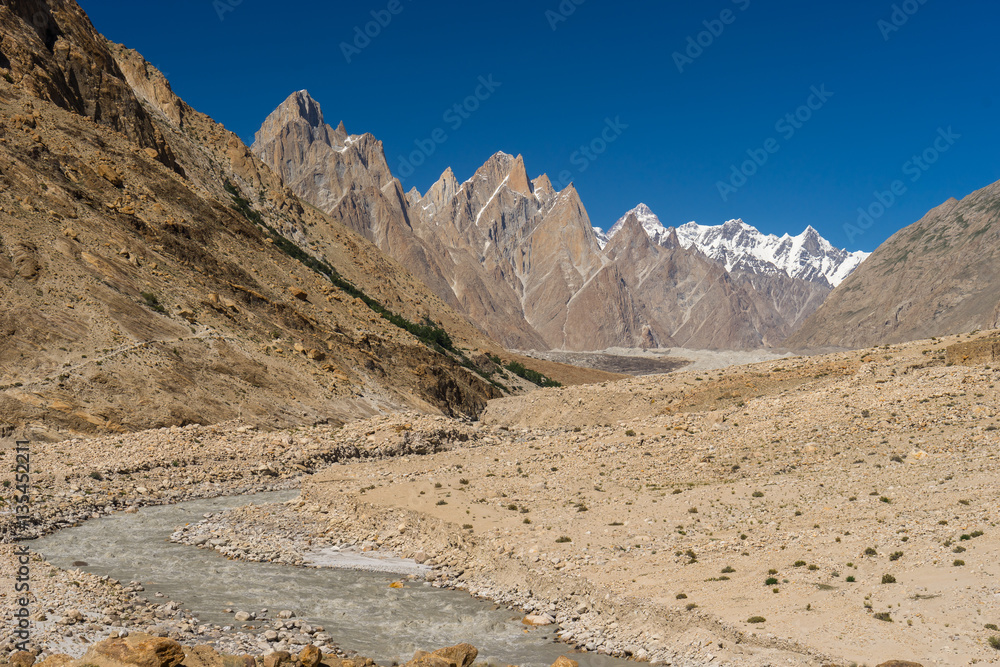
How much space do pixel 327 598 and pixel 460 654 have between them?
17.1 feet

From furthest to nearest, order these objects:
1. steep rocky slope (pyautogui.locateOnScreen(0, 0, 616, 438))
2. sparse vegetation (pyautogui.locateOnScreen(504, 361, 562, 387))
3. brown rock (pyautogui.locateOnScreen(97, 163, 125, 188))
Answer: sparse vegetation (pyautogui.locateOnScreen(504, 361, 562, 387)) → brown rock (pyautogui.locateOnScreen(97, 163, 125, 188)) → steep rocky slope (pyautogui.locateOnScreen(0, 0, 616, 438))

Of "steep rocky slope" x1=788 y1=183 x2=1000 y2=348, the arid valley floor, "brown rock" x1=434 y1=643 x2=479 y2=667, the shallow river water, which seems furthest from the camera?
"steep rocky slope" x1=788 y1=183 x2=1000 y2=348

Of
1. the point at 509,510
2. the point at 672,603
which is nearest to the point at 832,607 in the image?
the point at 672,603

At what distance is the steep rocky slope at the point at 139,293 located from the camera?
112ft

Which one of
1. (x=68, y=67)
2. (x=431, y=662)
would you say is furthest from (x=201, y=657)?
(x=68, y=67)

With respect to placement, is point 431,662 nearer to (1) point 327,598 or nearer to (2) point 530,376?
(1) point 327,598

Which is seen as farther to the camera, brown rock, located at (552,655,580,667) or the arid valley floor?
the arid valley floor

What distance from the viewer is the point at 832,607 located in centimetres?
1339

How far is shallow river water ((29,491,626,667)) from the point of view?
14.0 metres

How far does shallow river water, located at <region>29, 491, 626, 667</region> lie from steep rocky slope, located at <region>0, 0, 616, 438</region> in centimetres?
1410

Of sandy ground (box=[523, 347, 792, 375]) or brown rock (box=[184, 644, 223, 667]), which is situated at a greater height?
sandy ground (box=[523, 347, 792, 375])

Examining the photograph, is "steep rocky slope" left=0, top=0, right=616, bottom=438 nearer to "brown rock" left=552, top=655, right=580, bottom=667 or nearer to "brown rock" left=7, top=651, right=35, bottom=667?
"brown rock" left=7, top=651, right=35, bottom=667

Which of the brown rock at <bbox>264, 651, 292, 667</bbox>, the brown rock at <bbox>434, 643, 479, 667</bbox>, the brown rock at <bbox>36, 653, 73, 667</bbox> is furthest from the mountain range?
the brown rock at <bbox>434, 643, 479, 667</bbox>

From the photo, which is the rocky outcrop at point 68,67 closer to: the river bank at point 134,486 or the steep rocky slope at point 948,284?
the river bank at point 134,486
